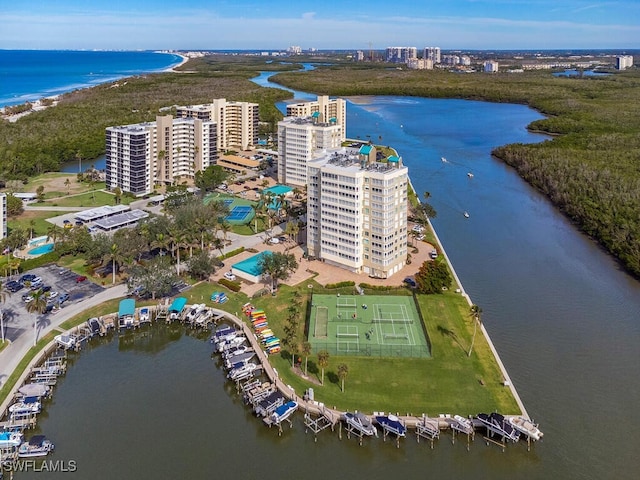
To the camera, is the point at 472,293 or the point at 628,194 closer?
Answer: the point at 472,293

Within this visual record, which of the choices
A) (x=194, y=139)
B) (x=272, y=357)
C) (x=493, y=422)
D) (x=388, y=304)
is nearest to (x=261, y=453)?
(x=272, y=357)

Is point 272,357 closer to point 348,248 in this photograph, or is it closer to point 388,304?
point 388,304

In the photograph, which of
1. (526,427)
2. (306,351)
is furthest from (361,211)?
(526,427)

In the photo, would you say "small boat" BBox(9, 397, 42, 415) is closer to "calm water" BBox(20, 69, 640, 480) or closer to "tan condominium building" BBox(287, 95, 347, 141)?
"calm water" BBox(20, 69, 640, 480)

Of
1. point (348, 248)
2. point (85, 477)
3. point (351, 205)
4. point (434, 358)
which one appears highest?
point (351, 205)

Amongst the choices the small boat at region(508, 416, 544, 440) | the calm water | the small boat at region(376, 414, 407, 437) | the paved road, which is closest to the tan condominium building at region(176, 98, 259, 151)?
the calm water

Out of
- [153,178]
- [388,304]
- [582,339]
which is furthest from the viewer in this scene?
[153,178]
